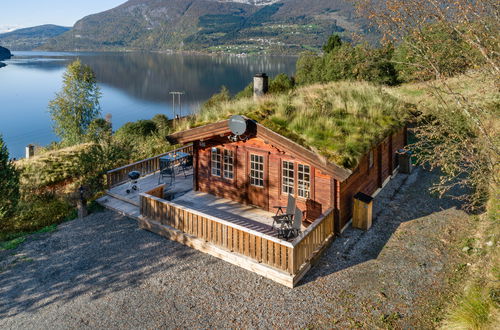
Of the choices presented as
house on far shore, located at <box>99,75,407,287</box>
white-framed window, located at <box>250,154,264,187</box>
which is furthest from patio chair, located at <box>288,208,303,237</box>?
white-framed window, located at <box>250,154,264,187</box>

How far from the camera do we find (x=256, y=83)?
15422 mm

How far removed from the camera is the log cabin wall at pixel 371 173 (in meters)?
11.5

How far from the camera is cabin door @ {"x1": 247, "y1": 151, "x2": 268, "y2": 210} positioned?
40.5 ft

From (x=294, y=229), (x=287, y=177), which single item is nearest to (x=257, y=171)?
(x=287, y=177)

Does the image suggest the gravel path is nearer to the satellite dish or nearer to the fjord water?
the satellite dish

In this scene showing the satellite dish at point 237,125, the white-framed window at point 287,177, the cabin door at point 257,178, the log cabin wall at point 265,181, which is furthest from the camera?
the cabin door at point 257,178

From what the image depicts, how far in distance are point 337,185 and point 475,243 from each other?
437 cm

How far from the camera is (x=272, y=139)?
36.2 feet

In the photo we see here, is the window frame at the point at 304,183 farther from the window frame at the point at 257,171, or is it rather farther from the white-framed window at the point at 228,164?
the white-framed window at the point at 228,164

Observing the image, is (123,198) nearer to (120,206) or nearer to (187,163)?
(120,206)

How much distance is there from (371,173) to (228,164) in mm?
5604

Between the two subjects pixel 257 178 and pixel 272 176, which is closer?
pixel 272 176

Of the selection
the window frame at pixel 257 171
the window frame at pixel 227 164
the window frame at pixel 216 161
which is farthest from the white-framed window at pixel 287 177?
the window frame at pixel 216 161

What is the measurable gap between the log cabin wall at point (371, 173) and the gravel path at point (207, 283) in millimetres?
981
